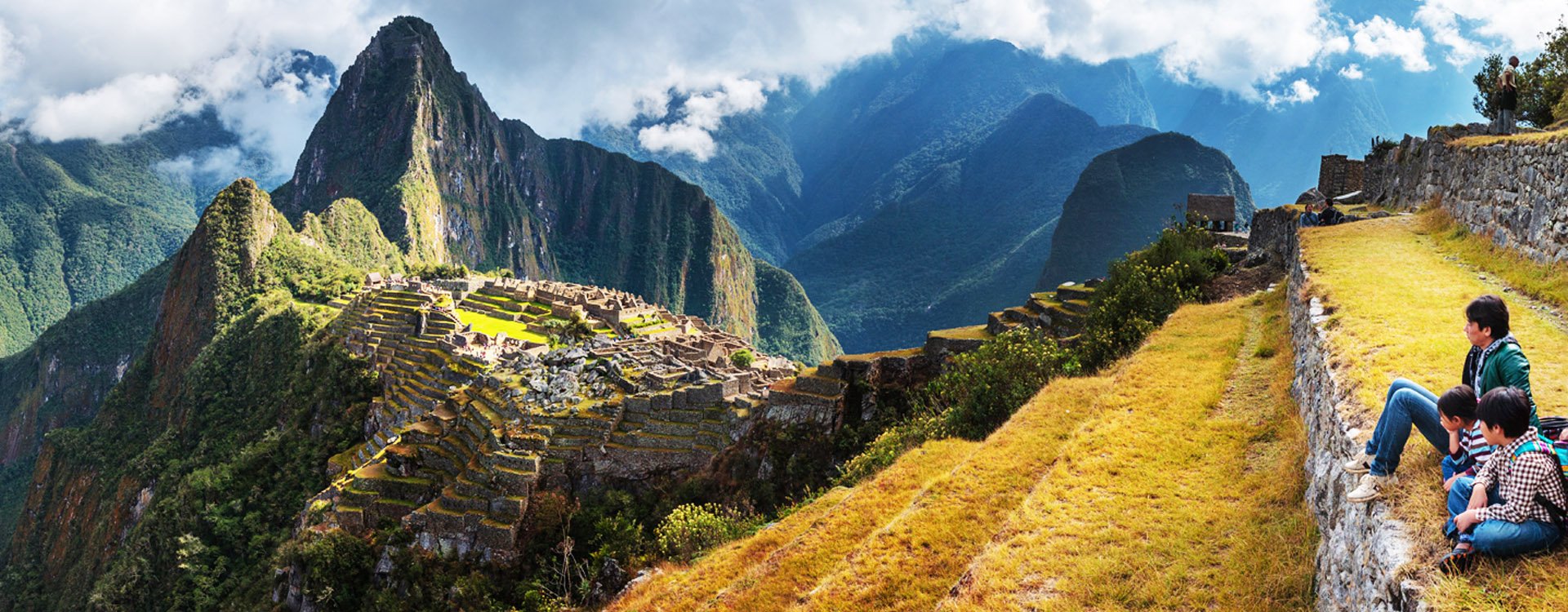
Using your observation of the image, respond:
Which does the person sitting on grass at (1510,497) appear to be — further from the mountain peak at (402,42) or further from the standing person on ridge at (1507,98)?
the mountain peak at (402,42)

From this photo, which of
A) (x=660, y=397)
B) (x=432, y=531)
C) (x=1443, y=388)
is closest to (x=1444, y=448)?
(x=1443, y=388)

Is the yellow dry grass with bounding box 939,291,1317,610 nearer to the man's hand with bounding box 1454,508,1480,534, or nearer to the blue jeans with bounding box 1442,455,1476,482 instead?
the blue jeans with bounding box 1442,455,1476,482

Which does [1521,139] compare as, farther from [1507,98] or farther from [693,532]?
[693,532]

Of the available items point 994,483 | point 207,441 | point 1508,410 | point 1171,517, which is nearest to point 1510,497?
point 1508,410

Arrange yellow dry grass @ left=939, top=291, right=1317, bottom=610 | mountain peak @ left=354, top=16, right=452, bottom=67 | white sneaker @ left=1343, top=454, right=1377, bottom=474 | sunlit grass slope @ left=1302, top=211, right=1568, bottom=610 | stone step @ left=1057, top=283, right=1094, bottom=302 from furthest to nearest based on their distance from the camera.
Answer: mountain peak @ left=354, top=16, right=452, bottom=67, stone step @ left=1057, top=283, right=1094, bottom=302, yellow dry grass @ left=939, top=291, right=1317, bottom=610, white sneaker @ left=1343, top=454, right=1377, bottom=474, sunlit grass slope @ left=1302, top=211, right=1568, bottom=610

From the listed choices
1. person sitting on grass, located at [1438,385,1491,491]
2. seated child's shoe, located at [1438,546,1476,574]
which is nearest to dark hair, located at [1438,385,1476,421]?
person sitting on grass, located at [1438,385,1491,491]

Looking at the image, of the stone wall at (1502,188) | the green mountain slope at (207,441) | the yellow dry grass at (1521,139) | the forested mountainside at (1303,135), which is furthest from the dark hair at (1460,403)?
the forested mountainside at (1303,135)

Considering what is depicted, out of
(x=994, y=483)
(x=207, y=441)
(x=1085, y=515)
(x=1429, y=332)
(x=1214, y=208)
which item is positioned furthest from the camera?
(x=207, y=441)

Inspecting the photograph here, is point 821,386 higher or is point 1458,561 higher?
point 1458,561

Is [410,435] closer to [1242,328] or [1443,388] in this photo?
[1242,328]
